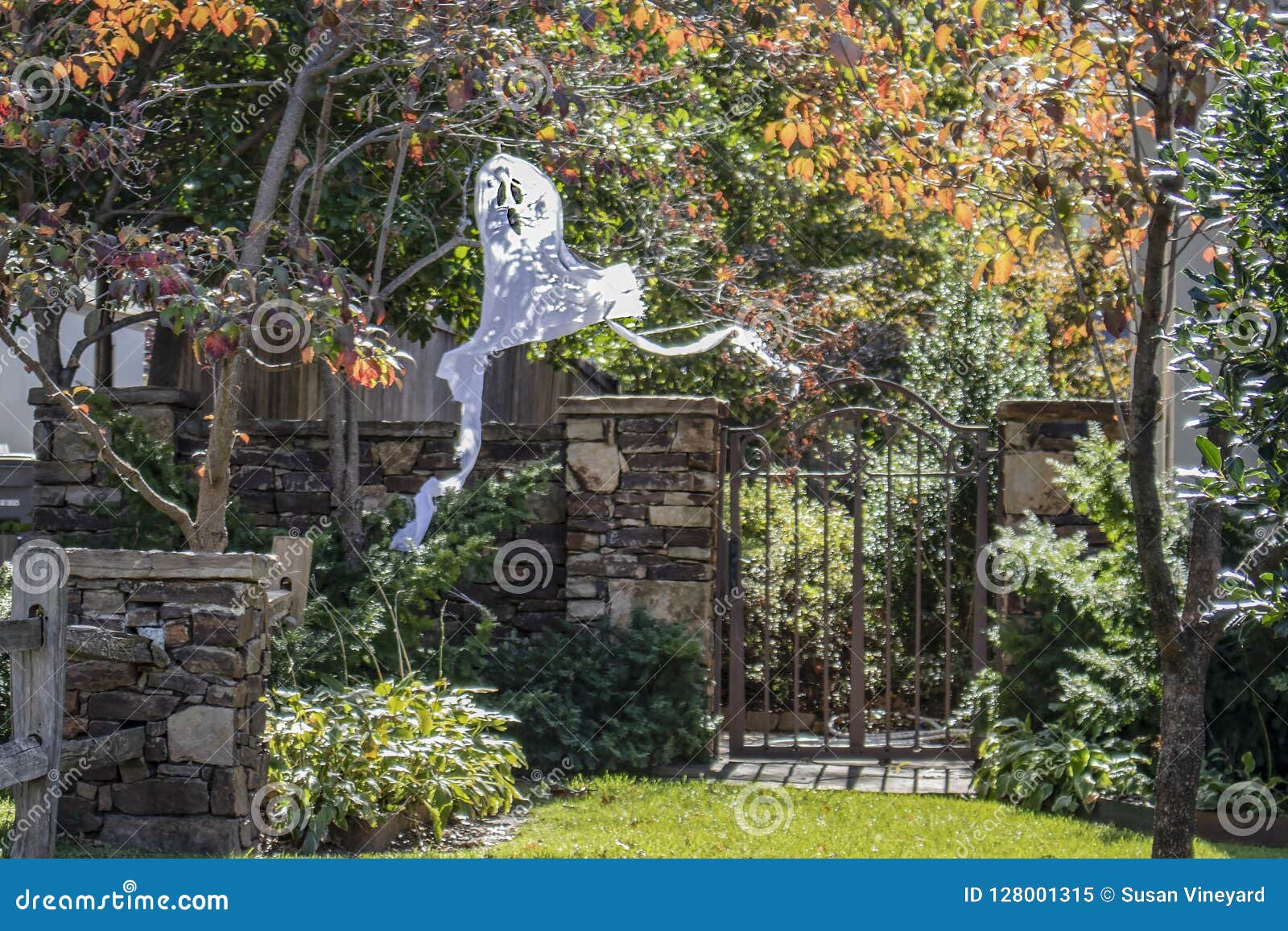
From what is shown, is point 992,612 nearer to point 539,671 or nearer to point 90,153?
point 539,671

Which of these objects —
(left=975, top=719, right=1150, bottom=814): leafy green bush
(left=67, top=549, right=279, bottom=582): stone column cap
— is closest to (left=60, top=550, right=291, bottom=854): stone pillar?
(left=67, top=549, right=279, bottom=582): stone column cap

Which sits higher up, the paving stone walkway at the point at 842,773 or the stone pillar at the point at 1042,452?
the stone pillar at the point at 1042,452

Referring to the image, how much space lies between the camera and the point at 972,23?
491cm

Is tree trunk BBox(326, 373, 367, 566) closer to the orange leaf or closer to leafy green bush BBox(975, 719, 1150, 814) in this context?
leafy green bush BBox(975, 719, 1150, 814)

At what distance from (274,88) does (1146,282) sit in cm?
571

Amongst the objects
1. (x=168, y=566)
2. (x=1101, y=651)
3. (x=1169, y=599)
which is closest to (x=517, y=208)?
(x=168, y=566)

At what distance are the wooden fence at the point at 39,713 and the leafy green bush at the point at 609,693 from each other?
2.57 m

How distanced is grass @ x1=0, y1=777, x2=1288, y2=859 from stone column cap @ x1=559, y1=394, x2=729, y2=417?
2154 mm

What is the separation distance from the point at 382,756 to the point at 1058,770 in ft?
10.7

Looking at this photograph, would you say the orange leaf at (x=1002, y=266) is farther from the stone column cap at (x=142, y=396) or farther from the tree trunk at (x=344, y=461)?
the stone column cap at (x=142, y=396)

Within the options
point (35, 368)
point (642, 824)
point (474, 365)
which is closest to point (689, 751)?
point (642, 824)

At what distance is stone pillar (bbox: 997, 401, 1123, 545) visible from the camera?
787cm

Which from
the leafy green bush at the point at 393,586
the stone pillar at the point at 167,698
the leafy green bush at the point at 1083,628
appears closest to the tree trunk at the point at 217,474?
the leafy green bush at the point at 393,586

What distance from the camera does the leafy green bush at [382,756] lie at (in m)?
5.51
